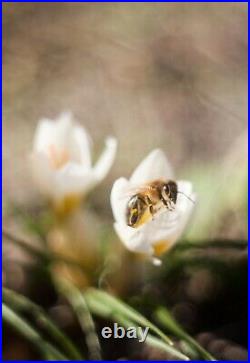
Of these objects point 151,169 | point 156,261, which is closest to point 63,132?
point 151,169

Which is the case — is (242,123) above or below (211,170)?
above

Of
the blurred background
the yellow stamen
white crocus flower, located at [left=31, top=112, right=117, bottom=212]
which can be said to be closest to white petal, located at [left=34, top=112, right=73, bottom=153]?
white crocus flower, located at [left=31, top=112, right=117, bottom=212]

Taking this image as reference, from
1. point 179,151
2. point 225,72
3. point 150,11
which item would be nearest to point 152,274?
point 179,151

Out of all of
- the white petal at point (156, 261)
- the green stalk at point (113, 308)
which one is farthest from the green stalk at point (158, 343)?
the white petal at point (156, 261)

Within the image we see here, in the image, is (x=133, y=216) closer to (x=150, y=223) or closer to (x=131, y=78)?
(x=150, y=223)

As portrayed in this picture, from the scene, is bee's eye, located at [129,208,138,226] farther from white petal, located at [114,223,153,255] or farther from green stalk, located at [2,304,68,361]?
green stalk, located at [2,304,68,361]

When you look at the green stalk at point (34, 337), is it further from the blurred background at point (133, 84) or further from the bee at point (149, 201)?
the blurred background at point (133, 84)

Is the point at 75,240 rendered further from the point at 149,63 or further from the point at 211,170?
the point at 149,63
